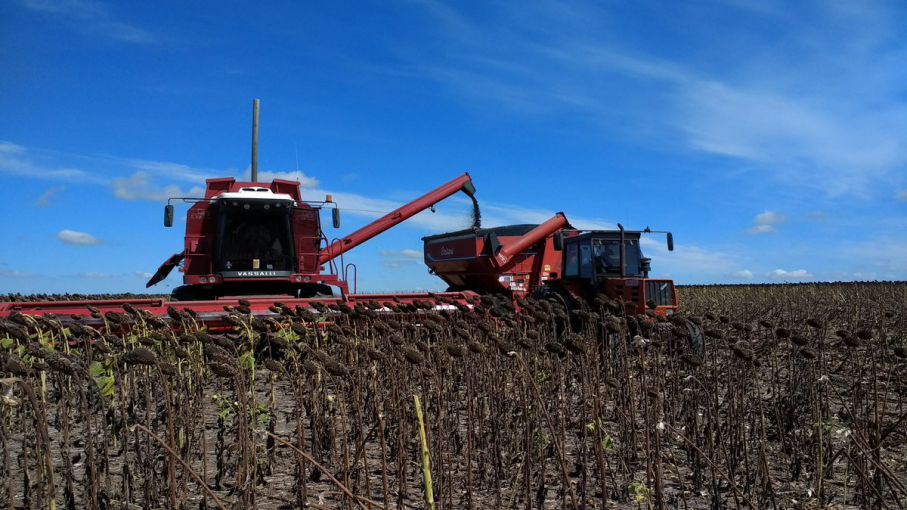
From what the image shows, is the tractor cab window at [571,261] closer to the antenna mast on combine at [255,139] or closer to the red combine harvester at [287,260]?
the red combine harvester at [287,260]

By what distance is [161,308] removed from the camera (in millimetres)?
10703

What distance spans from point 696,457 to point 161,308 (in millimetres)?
8612

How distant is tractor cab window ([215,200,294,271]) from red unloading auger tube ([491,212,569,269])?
20.7 ft

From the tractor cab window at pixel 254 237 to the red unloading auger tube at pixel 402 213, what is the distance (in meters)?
3.02

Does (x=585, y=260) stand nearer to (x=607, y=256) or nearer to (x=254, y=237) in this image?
(x=607, y=256)

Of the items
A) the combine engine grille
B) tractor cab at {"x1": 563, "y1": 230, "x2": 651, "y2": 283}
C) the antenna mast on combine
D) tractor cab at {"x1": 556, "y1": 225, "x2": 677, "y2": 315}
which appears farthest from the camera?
the antenna mast on combine

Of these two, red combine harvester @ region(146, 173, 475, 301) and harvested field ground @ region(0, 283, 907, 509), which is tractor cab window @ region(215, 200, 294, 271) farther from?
harvested field ground @ region(0, 283, 907, 509)

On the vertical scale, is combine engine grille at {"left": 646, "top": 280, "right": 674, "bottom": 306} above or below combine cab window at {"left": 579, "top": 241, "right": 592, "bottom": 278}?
below

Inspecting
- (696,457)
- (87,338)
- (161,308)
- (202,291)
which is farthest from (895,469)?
(202,291)

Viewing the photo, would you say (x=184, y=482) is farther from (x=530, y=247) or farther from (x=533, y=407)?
(x=530, y=247)

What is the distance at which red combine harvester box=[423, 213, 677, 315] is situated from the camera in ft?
42.0

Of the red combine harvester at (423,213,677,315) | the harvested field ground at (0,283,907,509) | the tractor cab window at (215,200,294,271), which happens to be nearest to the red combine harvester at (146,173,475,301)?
the tractor cab window at (215,200,294,271)

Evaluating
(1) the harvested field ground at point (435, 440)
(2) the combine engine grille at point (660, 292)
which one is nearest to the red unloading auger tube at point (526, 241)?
(2) the combine engine grille at point (660, 292)

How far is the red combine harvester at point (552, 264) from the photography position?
1281cm
